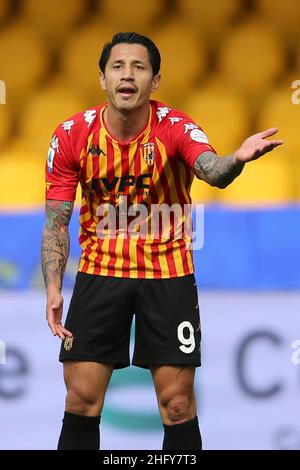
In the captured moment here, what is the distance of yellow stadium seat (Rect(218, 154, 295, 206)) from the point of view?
4.65 m

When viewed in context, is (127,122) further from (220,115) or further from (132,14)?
(132,14)

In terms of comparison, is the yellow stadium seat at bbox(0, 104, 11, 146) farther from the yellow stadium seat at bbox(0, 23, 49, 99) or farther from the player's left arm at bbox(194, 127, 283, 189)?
the player's left arm at bbox(194, 127, 283, 189)

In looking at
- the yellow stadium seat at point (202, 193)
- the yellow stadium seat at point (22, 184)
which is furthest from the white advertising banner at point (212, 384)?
the yellow stadium seat at point (22, 184)

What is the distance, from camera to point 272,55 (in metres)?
5.40

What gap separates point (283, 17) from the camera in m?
5.45

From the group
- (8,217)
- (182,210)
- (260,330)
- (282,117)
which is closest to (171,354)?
(182,210)

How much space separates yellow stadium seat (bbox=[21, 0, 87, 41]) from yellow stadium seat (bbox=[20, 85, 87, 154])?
0.47 m

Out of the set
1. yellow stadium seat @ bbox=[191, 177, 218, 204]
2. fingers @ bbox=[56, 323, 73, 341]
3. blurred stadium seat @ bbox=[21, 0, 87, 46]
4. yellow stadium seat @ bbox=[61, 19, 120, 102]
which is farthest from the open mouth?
blurred stadium seat @ bbox=[21, 0, 87, 46]

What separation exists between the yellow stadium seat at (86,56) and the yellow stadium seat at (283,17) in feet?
2.60

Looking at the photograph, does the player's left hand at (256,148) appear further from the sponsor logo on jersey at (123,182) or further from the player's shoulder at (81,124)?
the player's shoulder at (81,124)

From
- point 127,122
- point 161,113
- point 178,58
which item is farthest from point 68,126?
point 178,58

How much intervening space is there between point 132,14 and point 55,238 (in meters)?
2.52

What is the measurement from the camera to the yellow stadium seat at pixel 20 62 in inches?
213
